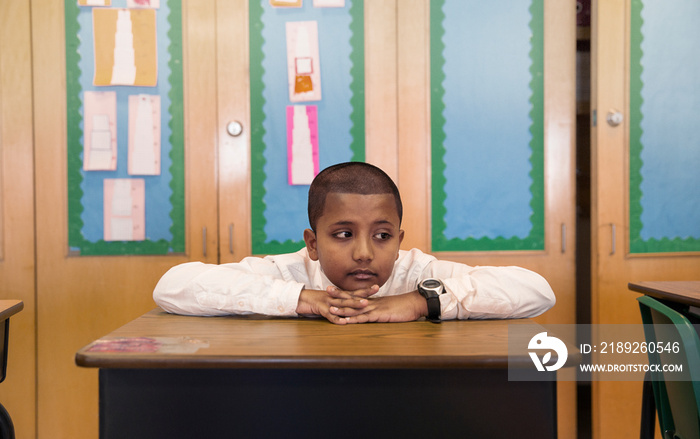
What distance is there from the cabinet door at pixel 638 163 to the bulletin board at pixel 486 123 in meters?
0.28

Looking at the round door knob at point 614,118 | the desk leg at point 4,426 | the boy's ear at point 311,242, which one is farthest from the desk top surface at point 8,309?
the round door knob at point 614,118

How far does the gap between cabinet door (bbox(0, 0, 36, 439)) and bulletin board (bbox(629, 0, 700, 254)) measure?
276 centimetres

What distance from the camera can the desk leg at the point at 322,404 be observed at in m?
0.87

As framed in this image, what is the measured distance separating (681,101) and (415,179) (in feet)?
Answer: 4.22

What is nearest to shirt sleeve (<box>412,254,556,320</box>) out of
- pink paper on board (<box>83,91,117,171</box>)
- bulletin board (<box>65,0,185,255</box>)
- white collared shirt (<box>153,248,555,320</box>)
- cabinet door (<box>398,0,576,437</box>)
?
white collared shirt (<box>153,248,555,320</box>)

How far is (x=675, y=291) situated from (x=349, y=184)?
1084 millimetres

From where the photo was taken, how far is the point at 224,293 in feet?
4.04

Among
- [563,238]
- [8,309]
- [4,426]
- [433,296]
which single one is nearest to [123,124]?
[8,309]

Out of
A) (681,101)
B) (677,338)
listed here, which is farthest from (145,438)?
(681,101)

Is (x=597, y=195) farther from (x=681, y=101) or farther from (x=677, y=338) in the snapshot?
(x=677, y=338)

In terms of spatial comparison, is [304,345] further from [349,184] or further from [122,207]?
[122,207]

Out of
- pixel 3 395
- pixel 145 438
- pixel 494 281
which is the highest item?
pixel 494 281

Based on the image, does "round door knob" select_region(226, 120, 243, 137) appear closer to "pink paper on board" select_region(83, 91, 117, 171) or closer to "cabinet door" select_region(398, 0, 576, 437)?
"pink paper on board" select_region(83, 91, 117, 171)

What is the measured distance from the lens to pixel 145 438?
87cm
